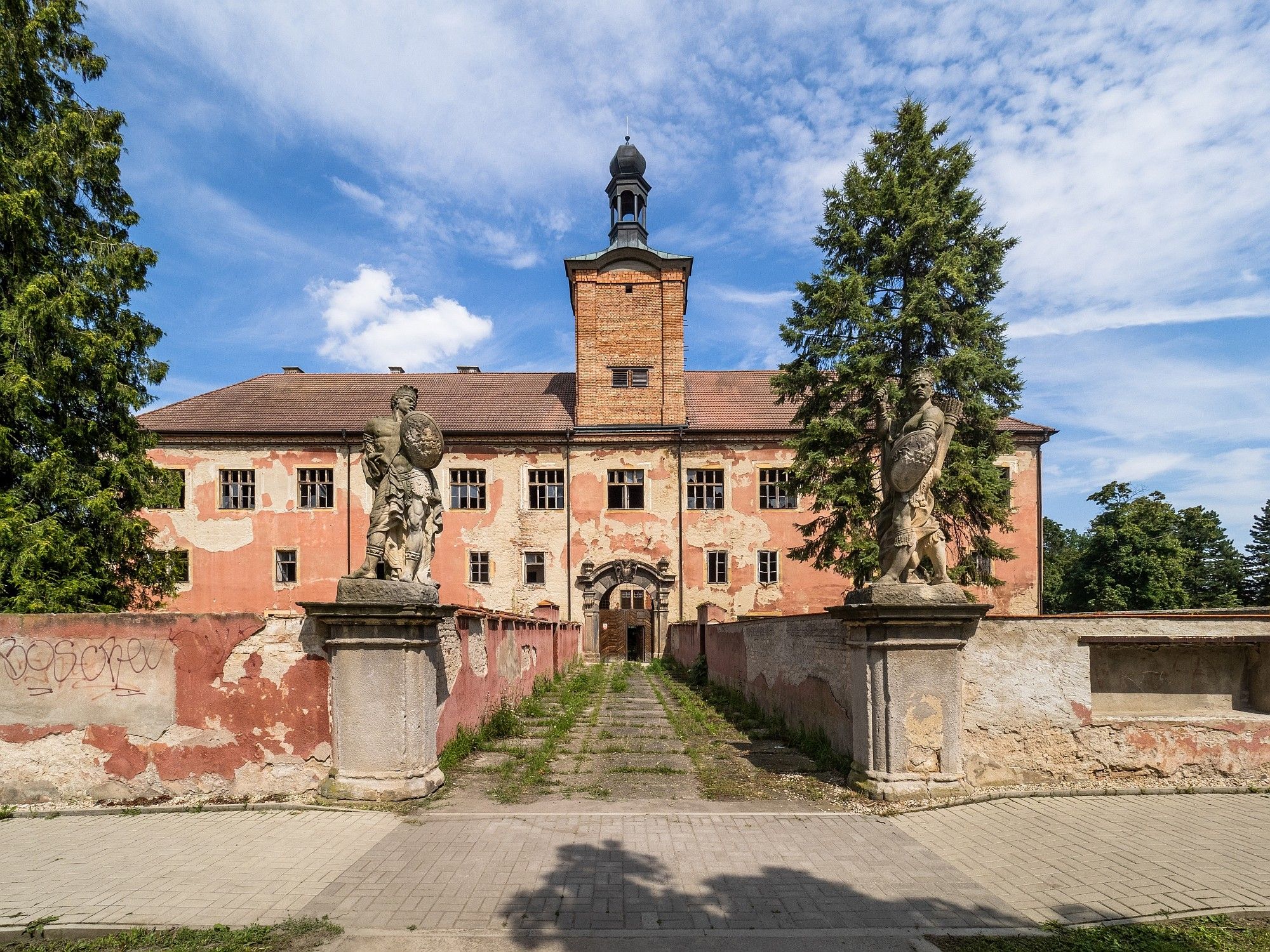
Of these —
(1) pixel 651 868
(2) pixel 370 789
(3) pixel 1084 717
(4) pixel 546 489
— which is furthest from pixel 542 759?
(4) pixel 546 489

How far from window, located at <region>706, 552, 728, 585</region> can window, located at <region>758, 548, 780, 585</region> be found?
1.30 meters

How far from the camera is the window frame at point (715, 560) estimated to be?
2623 centimetres

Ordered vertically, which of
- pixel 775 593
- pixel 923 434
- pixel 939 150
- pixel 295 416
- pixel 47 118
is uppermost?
pixel 939 150

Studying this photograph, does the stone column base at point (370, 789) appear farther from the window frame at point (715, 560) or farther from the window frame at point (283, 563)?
the window frame at point (283, 563)

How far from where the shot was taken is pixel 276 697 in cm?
626

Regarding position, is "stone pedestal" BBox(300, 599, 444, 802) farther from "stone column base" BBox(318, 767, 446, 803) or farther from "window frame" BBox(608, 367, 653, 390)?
"window frame" BBox(608, 367, 653, 390)

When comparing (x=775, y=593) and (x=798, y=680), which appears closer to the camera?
(x=798, y=680)

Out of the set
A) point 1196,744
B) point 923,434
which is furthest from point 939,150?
point 1196,744

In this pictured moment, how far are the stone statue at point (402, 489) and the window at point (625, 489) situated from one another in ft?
64.8

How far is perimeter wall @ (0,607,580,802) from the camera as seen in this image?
20.4 ft

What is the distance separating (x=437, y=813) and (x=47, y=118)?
48.8 ft

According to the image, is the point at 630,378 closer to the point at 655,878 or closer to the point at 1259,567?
the point at 655,878

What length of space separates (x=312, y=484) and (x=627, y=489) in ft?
40.1

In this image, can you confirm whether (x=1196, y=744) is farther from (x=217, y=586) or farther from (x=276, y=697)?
(x=217, y=586)
